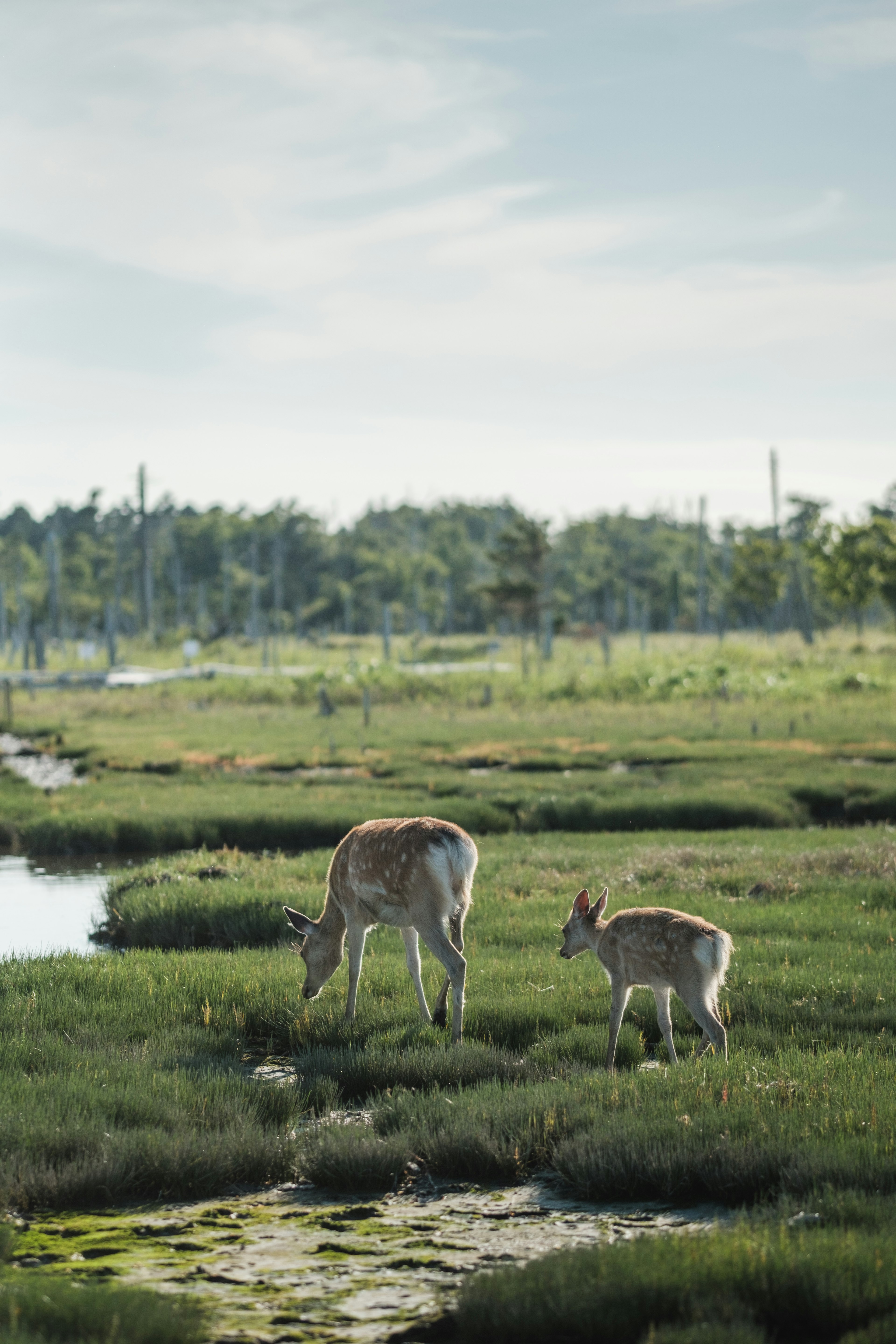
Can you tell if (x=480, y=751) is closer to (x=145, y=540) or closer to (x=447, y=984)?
(x=447, y=984)

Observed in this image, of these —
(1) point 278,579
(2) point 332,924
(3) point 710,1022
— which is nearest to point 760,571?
(1) point 278,579

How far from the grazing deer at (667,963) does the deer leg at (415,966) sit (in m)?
1.56

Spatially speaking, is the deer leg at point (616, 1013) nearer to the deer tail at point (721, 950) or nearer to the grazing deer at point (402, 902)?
the deer tail at point (721, 950)

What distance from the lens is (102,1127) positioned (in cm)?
766

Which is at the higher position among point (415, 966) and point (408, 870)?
point (408, 870)

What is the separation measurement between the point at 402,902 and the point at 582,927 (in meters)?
1.43

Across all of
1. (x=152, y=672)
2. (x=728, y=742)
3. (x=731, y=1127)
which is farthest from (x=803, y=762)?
(x=152, y=672)

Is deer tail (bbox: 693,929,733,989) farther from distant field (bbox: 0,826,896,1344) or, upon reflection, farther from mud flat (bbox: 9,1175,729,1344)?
mud flat (bbox: 9,1175,729,1344)

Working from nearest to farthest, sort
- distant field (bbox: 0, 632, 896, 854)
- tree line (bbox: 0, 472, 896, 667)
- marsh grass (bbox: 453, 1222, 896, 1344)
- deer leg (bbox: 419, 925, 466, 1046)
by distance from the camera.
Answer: marsh grass (bbox: 453, 1222, 896, 1344) < deer leg (bbox: 419, 925, 466, 1046) < distant field (bbox: 0, 632, 896, 854) < tree line (bbox: 0, 472, 896, 667)

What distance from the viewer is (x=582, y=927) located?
387 inches

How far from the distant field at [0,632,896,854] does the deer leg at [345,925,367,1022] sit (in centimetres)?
1387

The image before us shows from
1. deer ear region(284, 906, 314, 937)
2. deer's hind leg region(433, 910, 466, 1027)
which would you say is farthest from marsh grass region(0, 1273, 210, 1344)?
deer ear region(284, 906, 314, 937)

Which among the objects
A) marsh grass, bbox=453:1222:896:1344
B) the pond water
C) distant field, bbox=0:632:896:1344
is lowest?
the pond water

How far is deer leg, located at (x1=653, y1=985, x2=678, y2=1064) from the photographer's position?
9.06 metres
